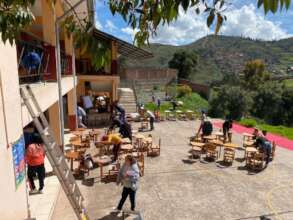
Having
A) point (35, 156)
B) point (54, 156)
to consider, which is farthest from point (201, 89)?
point (54, 156)

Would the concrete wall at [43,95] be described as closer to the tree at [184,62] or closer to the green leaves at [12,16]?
the green leaves at [12,16]

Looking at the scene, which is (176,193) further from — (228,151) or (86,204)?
(228,151)

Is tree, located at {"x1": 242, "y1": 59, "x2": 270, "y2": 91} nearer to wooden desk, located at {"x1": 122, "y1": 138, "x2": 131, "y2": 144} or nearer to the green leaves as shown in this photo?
wooden desk, located at {"x1": 122, "y1": 138, "x2": 131, "y2": 144}

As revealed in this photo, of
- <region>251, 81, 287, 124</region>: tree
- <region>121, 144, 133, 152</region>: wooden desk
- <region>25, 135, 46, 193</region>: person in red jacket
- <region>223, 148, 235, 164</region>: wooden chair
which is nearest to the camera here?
<region>25, 135, 46, 193</region>: person in red jacket

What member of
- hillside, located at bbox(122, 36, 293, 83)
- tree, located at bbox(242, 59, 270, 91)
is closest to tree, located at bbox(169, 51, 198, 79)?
tree, located at bbox(242, 59, 270, 91)

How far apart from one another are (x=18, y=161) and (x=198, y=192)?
6286 mm

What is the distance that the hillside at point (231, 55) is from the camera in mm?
80394

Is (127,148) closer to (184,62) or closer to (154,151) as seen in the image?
(154,151)

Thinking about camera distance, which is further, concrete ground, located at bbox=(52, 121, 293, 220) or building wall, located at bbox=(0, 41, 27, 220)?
concrete ground, located at bbox=(52, 121, 293, 220)

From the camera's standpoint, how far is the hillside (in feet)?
264

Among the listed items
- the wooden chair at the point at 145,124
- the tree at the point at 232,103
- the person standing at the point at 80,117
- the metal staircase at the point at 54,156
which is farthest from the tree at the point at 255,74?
the metal staircase at the point at 54,156

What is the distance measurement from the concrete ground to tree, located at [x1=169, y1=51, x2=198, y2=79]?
41055 millimetres

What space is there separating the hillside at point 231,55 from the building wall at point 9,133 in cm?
6734

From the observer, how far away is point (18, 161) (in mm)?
5449
